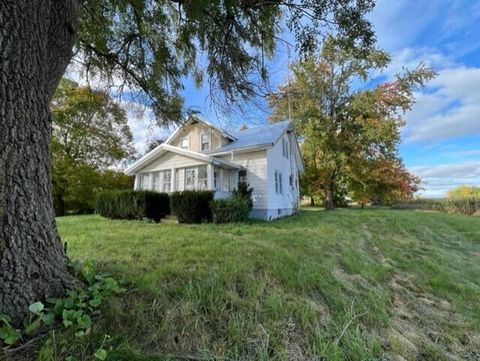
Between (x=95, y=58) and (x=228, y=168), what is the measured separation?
9.01 metres

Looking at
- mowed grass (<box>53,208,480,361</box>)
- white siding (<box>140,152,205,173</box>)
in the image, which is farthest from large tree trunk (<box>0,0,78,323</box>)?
white siding (<box>140,152,205,173</box>)

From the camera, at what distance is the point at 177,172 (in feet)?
45.6

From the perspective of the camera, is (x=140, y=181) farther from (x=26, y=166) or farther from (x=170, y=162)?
(x=26, y=166)

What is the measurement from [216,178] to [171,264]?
10.00 m

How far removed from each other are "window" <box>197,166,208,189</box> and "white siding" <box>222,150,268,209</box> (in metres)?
1.64

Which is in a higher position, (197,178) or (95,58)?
(95,58)

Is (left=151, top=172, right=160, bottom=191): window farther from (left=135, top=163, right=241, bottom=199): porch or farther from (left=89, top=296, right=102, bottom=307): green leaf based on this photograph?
(left=89, top=296, right=102, bottom=307): green leaf

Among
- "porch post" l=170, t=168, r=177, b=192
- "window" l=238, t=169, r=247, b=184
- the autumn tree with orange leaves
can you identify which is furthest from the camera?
the autumn tree with orange leaves

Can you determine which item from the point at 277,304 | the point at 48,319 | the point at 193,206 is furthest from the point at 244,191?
the point at 48,319

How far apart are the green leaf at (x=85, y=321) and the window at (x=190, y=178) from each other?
450 inches

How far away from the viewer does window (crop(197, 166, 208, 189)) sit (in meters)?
13.1

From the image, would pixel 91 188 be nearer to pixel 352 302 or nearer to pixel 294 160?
pixel 294 160

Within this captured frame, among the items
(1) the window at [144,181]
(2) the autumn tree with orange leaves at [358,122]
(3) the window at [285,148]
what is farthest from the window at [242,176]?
(2) the autumn tree with orange leaves at [358,122]

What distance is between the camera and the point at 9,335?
1.70 m
